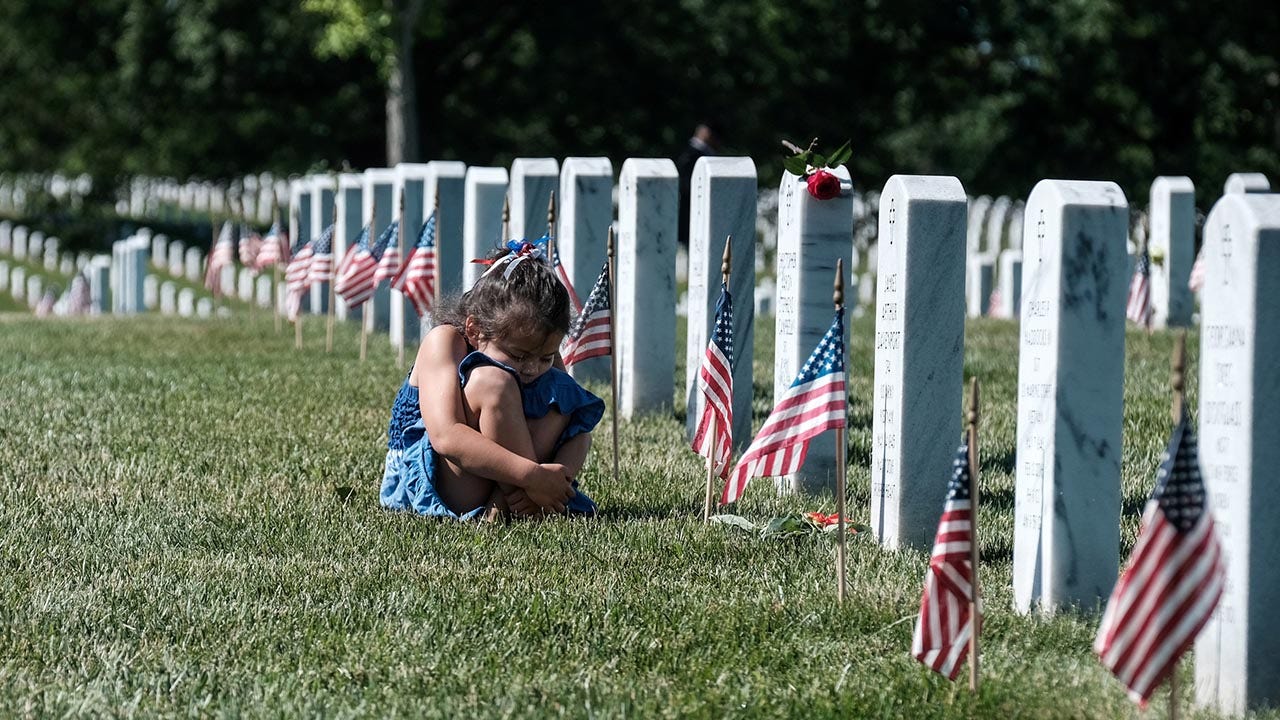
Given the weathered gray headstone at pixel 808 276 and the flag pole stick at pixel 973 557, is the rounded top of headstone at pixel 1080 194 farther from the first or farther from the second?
the weathered gray headstone at pixel 808 276

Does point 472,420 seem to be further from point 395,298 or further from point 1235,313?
point 395,298

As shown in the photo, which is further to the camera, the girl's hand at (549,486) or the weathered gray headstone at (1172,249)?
the weathered gray headstone at (1172,249)

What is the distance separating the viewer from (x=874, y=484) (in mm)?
6031

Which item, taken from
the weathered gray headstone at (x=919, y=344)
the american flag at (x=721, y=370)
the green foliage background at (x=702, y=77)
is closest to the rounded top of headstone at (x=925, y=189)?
the weathered gray headstone at (x=919, y=344)

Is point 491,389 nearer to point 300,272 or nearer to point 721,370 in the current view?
point 721,370

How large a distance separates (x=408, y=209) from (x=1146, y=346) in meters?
5.31

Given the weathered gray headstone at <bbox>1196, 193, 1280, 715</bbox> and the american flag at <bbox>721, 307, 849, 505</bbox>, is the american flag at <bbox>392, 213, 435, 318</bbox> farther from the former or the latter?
the weathered gray headstone at <bbox>1196, 193, 1280, 715</bbox>

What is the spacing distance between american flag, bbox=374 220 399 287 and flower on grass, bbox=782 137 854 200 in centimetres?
515

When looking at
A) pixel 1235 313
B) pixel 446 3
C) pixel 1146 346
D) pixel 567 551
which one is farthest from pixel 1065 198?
pixel 446 3

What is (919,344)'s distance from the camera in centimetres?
571

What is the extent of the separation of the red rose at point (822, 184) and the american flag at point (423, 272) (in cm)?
403

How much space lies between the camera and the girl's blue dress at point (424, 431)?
6297 mm

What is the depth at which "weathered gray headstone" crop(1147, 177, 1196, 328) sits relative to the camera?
14367 mm

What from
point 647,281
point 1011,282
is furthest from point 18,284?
point 647,281
